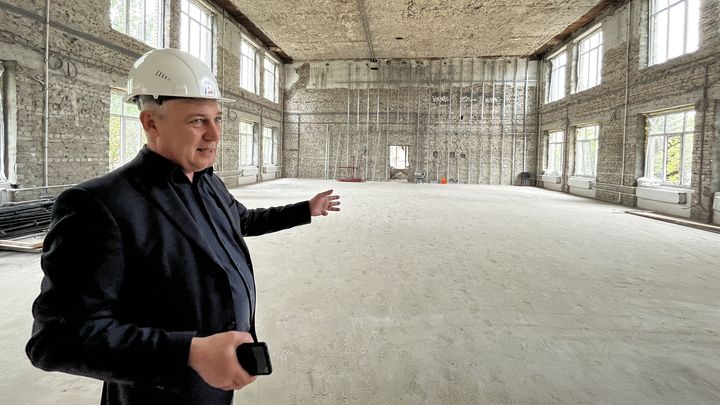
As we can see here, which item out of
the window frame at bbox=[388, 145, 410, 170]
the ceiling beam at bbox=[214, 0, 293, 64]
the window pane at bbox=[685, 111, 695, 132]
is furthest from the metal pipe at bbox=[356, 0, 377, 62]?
the window pane at bbox=[685, 111, 695, 132]

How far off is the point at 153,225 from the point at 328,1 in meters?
13.7

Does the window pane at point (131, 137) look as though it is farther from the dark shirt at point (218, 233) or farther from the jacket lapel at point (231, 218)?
the dark shirt at point (218, 233)

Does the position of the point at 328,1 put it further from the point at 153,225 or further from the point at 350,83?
the point at 153,225

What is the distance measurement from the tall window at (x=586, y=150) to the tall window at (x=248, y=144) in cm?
1437

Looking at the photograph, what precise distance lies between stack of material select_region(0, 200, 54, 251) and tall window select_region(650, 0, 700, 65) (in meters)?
14.5

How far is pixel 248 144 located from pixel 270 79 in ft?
14.1

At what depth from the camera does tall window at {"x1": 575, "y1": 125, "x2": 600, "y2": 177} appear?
1516 centimetres

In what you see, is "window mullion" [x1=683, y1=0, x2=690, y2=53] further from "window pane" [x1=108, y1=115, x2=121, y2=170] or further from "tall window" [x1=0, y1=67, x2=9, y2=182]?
"tall window" [x1=0, y1=67, x2=9, y2=182]

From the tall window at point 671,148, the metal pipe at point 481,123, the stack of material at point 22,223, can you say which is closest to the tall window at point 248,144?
the stack of material at point 22,223

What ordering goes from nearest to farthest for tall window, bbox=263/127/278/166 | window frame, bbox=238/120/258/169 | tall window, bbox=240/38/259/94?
1. tall window, bbox=240/38/259/94
2. window frame, bbox=238/120/258/169
3. tall window, bbox=263/127/278/166

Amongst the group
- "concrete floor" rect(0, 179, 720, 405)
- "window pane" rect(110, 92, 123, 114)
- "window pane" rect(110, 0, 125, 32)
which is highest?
"window pane" rect(110, 0, 125, 32)

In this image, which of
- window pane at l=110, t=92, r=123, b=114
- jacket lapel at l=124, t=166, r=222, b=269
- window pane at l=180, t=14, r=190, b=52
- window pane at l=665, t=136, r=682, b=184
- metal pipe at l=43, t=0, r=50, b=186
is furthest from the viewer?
window pane at l=180, t=14, r=190, b=52

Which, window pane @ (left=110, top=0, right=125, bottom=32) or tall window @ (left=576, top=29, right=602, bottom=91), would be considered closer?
window pane @ (left=110, top=0, right=125, bottom=32)

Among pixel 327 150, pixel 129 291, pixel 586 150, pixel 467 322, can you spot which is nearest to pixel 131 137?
pixel 467 322
